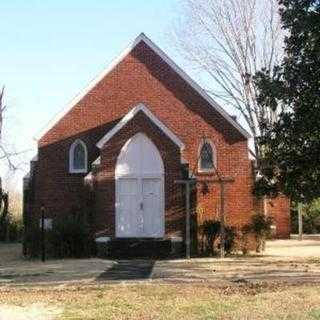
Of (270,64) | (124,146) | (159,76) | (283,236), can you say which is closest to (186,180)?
(124,146)

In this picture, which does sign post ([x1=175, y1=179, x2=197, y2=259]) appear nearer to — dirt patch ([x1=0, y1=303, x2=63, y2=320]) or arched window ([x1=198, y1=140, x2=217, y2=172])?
arched window ([x1=198, y1=140, x2=217, y2=172])

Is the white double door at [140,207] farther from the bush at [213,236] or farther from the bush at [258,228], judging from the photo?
the bush at [258,228]

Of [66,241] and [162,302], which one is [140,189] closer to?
[66,241]

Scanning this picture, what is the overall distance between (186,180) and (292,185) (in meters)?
7.26

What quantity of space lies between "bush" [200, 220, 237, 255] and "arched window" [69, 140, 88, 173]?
5.62m

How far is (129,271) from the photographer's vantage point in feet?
74.5

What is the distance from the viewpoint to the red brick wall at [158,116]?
3136 centimetres

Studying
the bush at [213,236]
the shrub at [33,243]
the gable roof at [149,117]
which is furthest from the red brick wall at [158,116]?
the shrub at [33,243]

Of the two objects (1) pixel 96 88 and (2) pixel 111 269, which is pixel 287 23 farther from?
(1) pixel 96 88

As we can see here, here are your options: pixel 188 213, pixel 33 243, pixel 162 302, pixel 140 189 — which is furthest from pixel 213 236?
pixel 162 302

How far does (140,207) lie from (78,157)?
3850mm

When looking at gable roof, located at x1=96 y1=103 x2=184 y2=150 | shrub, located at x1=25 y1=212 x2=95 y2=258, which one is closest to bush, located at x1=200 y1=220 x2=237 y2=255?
gable roof, located at x1=96 y1=103 x2=184 y2=150

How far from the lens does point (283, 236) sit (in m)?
42.0

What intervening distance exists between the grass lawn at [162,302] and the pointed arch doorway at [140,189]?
1127 cm
